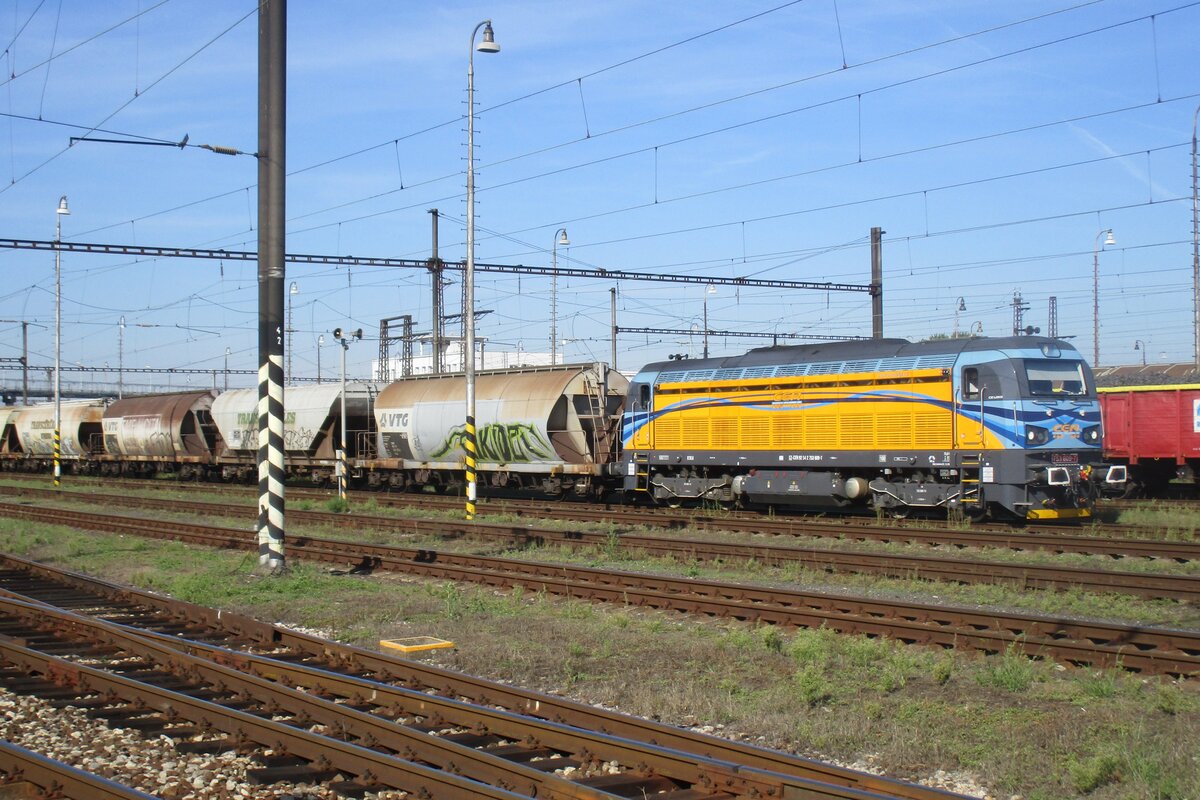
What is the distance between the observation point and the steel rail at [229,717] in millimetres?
6746

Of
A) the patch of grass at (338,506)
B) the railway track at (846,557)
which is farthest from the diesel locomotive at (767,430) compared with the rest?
the patch of grass at (338,506)

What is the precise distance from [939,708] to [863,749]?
1.30m

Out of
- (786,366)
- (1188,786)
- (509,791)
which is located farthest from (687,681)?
(786,366)

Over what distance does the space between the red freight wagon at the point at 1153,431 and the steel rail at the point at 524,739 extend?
24665 mm

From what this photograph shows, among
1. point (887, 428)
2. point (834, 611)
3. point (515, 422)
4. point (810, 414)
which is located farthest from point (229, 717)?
point (515, 422)

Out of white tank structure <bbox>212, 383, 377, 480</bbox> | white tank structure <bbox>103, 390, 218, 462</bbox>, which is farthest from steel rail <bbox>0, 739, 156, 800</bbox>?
white tank structure <bbox>103, 390, 218, 462</bbox>

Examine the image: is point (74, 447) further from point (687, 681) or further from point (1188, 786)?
point (1188, 786)

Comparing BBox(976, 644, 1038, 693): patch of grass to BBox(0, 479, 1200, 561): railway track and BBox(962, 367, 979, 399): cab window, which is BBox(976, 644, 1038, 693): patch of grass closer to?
BBox(0, 479, 1200, 561): railway track

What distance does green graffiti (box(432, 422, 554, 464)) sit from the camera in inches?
1193

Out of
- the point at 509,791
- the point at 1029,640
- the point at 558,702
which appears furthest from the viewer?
the point at 1029,640

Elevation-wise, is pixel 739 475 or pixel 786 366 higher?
pixel 786 366

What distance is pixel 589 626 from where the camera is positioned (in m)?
12.7

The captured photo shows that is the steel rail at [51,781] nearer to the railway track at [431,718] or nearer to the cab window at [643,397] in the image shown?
the railway track at [431,718]

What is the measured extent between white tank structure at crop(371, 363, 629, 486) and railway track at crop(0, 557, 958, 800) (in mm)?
17516
